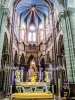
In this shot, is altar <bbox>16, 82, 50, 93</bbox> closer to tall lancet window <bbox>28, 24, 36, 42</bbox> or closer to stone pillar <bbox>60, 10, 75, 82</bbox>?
stone pillar <bbox>60, 10, 75, 82</bbox>

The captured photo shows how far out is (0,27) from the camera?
13.3m

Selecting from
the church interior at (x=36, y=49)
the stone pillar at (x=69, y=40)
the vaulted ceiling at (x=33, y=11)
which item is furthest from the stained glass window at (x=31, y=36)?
the stone pillar at (x=69, y=40)

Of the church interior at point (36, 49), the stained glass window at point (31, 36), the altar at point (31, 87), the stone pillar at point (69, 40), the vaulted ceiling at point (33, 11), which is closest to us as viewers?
the stone pillar at point (69, 40)

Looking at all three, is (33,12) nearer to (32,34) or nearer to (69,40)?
(32,34)

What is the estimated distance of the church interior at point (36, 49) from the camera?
1329cm

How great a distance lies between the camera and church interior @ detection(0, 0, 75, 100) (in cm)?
1329

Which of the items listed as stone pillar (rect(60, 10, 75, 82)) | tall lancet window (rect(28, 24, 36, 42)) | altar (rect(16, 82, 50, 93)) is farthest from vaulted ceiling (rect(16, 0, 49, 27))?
altar (rect(16, 82, 50, 93))

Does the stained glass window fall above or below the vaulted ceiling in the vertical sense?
below

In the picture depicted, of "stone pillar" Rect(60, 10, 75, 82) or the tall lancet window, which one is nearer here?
"stone pillar" Rect(60, 10, 75, 82)

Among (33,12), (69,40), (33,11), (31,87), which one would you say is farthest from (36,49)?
(69,40)

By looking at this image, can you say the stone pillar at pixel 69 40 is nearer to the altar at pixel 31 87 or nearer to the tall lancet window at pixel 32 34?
the altar at pixel 31 87

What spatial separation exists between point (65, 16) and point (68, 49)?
3.53m

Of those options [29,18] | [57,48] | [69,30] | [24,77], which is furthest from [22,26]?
[69,30]

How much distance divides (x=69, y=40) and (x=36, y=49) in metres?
16.2
